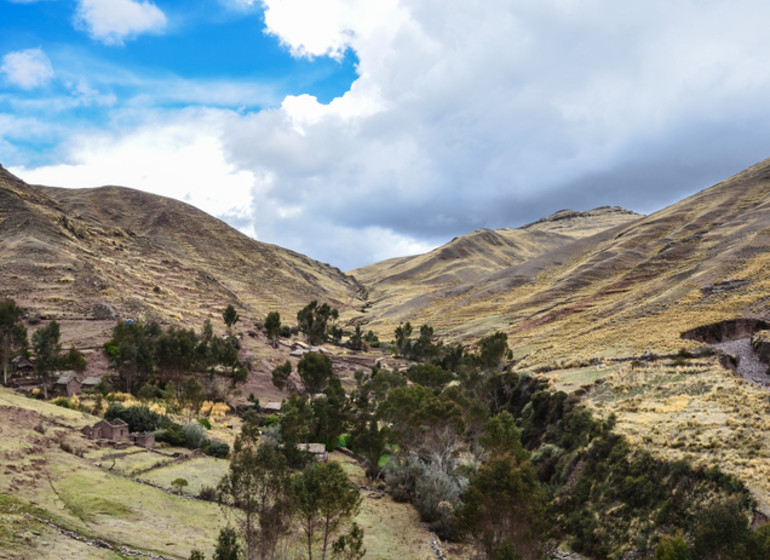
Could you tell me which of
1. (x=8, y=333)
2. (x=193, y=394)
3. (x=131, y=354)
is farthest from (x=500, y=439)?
(x=8, y=333)

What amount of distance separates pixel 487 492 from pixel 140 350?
44680 mm

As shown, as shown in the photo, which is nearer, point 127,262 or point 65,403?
point 65,403

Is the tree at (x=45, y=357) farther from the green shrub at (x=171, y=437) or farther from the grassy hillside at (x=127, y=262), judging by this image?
the grassy hillside at (x=127, y=262)

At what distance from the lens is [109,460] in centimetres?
2878

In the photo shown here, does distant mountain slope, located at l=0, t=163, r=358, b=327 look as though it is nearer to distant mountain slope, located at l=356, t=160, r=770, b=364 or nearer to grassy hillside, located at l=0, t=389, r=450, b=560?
grassy hillside, located at l=0, t=389, r=450, b=560

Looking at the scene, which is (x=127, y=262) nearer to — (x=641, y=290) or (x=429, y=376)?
(x=429, y=376)

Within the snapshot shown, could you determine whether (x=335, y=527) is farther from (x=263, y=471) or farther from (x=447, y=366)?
(x=447, y=366)

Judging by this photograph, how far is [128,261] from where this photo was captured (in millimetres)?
113812

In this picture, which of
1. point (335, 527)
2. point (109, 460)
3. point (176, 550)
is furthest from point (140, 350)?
point (335, 527)

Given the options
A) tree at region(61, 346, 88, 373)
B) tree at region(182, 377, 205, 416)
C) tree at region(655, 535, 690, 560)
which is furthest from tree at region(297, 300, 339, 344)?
tree at region(655, 535, 690, 560)

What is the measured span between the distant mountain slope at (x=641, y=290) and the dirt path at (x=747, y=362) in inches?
186

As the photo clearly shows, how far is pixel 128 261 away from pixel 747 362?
11760cm

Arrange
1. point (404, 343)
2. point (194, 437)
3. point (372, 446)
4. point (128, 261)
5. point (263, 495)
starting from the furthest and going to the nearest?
point (128, 261)
point (404, 343)
point (372, 446)
point (194, 437)
point (263, 495)

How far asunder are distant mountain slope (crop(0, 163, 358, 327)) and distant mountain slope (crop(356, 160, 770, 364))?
48935mm
